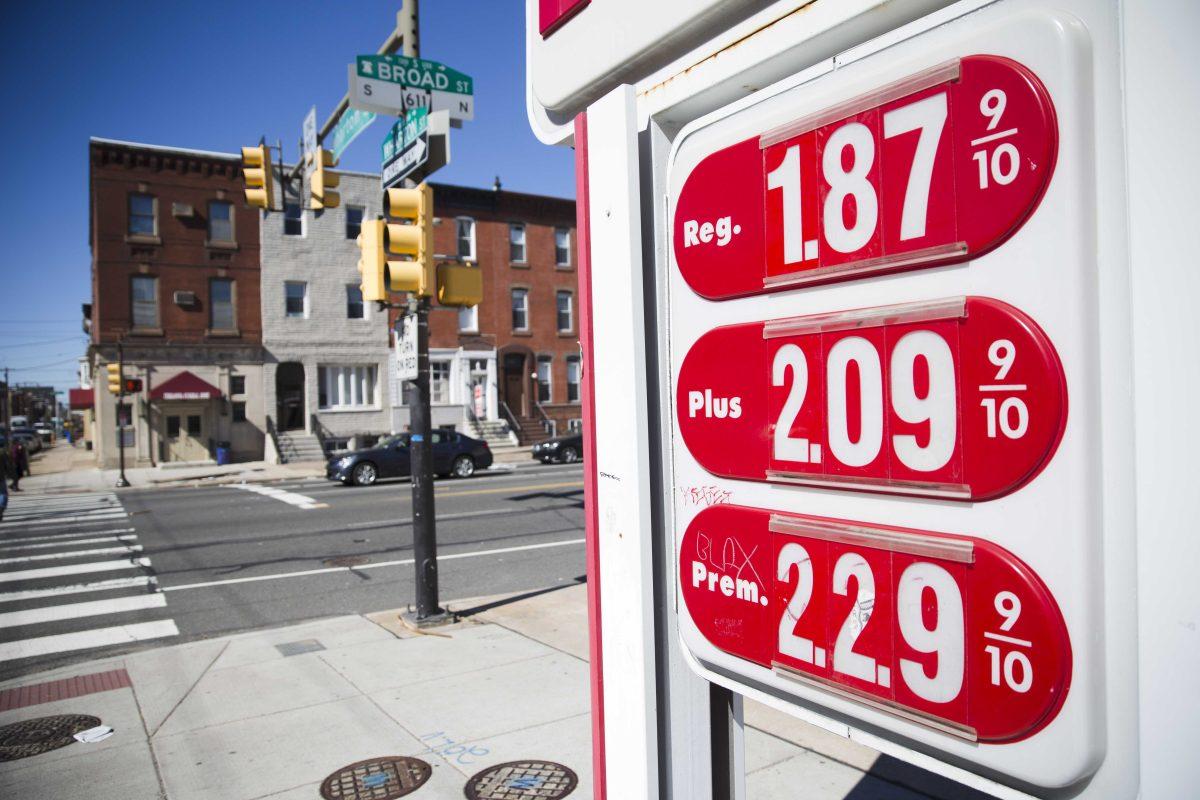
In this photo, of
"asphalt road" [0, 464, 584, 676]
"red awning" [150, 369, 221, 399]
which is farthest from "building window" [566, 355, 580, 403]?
"asphalt road" [0, 464, 584, 676]

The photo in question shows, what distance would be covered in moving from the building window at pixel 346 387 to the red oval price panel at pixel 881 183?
32.8 meters

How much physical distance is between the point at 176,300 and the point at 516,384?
13376mm

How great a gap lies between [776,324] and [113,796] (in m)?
4.74

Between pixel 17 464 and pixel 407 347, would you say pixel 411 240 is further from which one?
pixel 17 464

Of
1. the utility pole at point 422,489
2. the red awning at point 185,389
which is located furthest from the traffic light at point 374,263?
the red awning at point 185,389

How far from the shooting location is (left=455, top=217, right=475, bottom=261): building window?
1350 inches

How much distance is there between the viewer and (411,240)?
7.30m

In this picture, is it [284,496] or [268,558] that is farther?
[284,496]

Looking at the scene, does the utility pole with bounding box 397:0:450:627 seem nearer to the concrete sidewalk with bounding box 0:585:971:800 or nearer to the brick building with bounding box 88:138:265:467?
the concrete sidewalk with bounding box 0:585:971:800

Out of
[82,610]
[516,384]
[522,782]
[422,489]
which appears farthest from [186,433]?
[522,782]

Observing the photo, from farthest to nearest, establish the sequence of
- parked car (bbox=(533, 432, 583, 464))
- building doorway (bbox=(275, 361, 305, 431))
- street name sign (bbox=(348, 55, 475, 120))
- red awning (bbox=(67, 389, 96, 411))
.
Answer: red awning (bbox=(67, 389, 96, 411)), building doorway (bbox=(275, 361, 305, 431)), parked car (bbox=(533, 432, 583, 464)), street name sign (bbox=(348, 55, 475, 120))

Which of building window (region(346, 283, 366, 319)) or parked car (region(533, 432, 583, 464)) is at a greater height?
building window (region(346, 283, 366, 319))

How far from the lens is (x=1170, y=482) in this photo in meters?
1.16

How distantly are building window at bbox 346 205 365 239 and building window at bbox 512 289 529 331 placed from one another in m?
6.87
